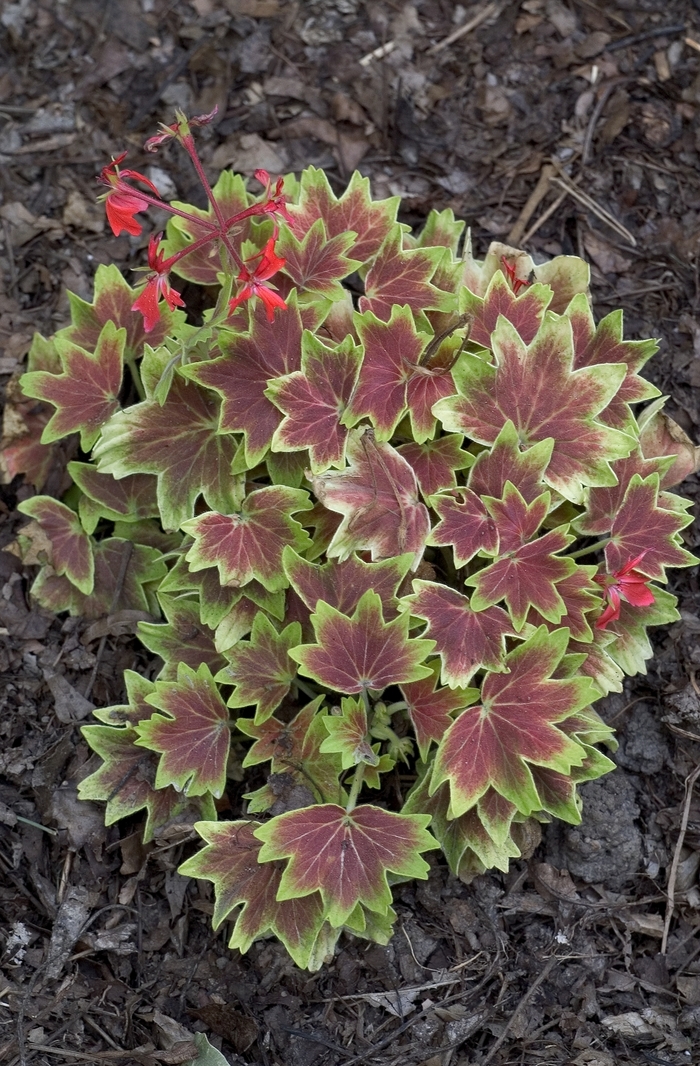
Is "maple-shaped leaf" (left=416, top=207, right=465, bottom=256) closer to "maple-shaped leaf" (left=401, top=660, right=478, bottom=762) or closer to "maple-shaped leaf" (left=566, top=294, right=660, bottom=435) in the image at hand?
"maple-shaped leaf" (left=566, top=294, right=660, bottom=435)

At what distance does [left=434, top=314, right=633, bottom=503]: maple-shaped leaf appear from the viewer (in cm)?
247

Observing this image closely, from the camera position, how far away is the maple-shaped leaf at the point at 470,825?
2.42m

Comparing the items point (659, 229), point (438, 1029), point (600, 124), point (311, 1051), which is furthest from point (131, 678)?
point (600, 124)

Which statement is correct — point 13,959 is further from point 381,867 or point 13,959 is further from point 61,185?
point 61,185

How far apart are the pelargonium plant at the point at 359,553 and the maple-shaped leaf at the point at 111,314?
74 millimetres

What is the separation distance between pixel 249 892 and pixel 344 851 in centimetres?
30

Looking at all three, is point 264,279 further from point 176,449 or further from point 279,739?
point 279,739

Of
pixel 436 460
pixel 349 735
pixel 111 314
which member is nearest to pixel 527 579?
pixel 436 460

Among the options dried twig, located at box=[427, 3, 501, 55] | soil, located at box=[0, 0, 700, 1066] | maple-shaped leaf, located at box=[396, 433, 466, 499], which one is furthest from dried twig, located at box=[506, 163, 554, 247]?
maple-shaped leaf, located at box=[396, 433, 466, 499]

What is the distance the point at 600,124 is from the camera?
3637 millimetres

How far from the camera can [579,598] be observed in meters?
2.48

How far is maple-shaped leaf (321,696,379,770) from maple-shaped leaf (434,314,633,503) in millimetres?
795

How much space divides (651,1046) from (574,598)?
1.27 meters

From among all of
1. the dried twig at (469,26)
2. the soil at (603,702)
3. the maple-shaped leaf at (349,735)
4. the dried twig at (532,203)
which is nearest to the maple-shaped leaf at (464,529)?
the maple-shaped leaf at (349,735)
